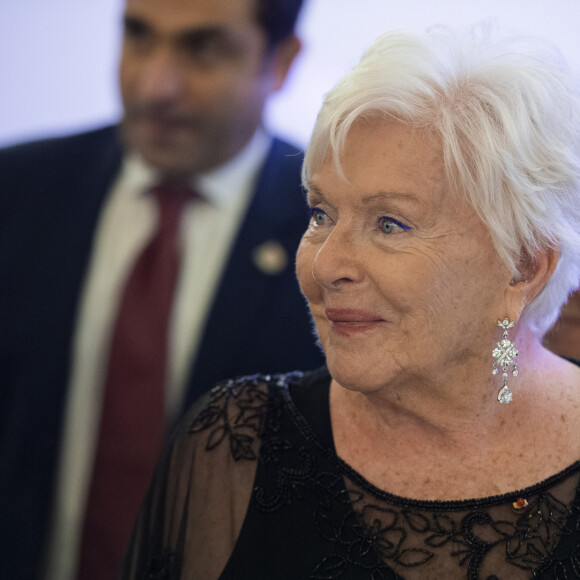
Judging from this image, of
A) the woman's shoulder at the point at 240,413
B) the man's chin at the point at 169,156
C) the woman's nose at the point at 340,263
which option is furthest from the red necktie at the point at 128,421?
the woman's nose at the point at 340,263

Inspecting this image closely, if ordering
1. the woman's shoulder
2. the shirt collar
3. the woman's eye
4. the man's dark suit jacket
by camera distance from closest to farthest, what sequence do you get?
1. the woman's eye
2. the woman's shoulder
3. the man's dark suit jacket
4. the shirt collar

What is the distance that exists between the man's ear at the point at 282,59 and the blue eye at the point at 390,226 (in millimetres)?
1145

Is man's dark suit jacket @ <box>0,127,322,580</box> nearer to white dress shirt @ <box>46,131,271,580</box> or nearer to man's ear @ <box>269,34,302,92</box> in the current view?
white dress shirt @ <box>46,131,271,580</box>

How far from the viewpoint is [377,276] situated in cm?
129

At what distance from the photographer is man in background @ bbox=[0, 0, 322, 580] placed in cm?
215

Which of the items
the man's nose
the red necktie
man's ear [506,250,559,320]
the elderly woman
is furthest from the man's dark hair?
man's ear [506,250,559,320]

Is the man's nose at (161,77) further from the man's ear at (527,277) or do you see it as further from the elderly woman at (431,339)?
the man's ear at (527,277)

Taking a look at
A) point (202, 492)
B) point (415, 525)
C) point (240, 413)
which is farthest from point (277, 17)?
point (415, 525)

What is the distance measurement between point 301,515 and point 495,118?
81 centimetres

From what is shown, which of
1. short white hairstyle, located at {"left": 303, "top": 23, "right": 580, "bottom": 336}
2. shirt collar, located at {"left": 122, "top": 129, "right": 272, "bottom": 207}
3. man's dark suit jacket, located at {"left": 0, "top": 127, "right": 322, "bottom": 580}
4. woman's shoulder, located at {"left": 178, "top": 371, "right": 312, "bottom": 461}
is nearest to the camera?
short white hairstyle, located at {"left": 303, "top": 23, "right": 580, "bottom": 336}

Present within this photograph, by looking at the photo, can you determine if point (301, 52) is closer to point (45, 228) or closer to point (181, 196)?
point (181, 196)

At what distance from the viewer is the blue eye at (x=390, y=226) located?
1304 mm

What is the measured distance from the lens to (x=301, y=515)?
1417 mm

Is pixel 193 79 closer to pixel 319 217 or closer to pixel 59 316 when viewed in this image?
pixel 59 316
